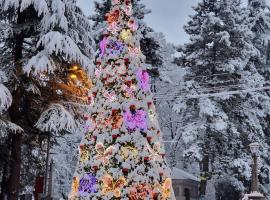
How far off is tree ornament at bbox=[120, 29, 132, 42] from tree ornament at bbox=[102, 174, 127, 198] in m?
3.01

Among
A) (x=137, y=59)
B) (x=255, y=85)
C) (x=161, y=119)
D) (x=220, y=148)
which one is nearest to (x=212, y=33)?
(x=255, y=85)

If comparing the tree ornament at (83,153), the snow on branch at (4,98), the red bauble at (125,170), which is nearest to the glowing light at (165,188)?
the red bauble at (125,170)

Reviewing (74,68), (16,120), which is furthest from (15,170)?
(74,68)

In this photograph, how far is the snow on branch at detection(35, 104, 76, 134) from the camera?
1520cm

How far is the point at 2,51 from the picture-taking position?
55.9 ft

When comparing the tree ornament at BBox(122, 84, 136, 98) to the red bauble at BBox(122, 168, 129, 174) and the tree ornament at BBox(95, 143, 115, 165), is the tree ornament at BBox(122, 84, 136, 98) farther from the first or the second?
the red bauble at BBox(122, 168, 129, 174)

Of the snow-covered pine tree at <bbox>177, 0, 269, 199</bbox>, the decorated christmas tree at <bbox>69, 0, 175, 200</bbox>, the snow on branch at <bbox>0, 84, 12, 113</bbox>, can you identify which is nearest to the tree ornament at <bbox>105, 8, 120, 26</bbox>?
the decorated christmas tree at <bbox>69, 0, 175, 200</bbox>

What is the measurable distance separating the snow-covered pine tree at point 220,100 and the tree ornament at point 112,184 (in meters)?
19.6

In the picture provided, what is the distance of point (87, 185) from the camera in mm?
10195

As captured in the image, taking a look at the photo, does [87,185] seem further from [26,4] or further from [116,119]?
[26,4]

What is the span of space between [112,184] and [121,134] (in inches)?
40.4

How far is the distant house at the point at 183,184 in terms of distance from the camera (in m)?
36.8

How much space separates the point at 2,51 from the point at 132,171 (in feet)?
29.0

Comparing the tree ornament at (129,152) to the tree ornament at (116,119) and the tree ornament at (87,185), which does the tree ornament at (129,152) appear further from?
the tree ornament at (87,185)
